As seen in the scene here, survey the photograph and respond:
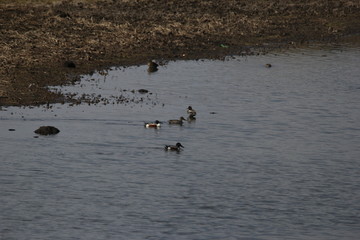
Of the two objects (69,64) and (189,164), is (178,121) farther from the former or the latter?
(69,64)

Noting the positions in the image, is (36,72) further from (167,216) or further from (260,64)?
(167,216)

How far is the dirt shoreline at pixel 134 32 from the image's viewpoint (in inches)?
1416

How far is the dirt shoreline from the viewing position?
35969mm

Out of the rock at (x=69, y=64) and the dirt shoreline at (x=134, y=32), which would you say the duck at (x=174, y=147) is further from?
the rock at (x=69, y=64)

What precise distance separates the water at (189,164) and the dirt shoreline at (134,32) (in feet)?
7.54

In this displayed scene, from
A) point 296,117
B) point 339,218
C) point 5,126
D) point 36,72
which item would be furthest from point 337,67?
point 339,218

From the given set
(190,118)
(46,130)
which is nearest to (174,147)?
(190,118)

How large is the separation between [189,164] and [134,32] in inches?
822

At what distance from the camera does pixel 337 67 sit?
42.5 meters

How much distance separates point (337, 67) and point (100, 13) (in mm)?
15757

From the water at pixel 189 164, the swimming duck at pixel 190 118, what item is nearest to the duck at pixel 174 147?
the water at pixel 189 164

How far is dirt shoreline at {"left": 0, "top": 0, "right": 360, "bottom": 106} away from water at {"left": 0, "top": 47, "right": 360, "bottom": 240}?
90.4 inches

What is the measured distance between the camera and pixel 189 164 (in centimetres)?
2516

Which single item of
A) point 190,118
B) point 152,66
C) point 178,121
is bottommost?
point 178,121
